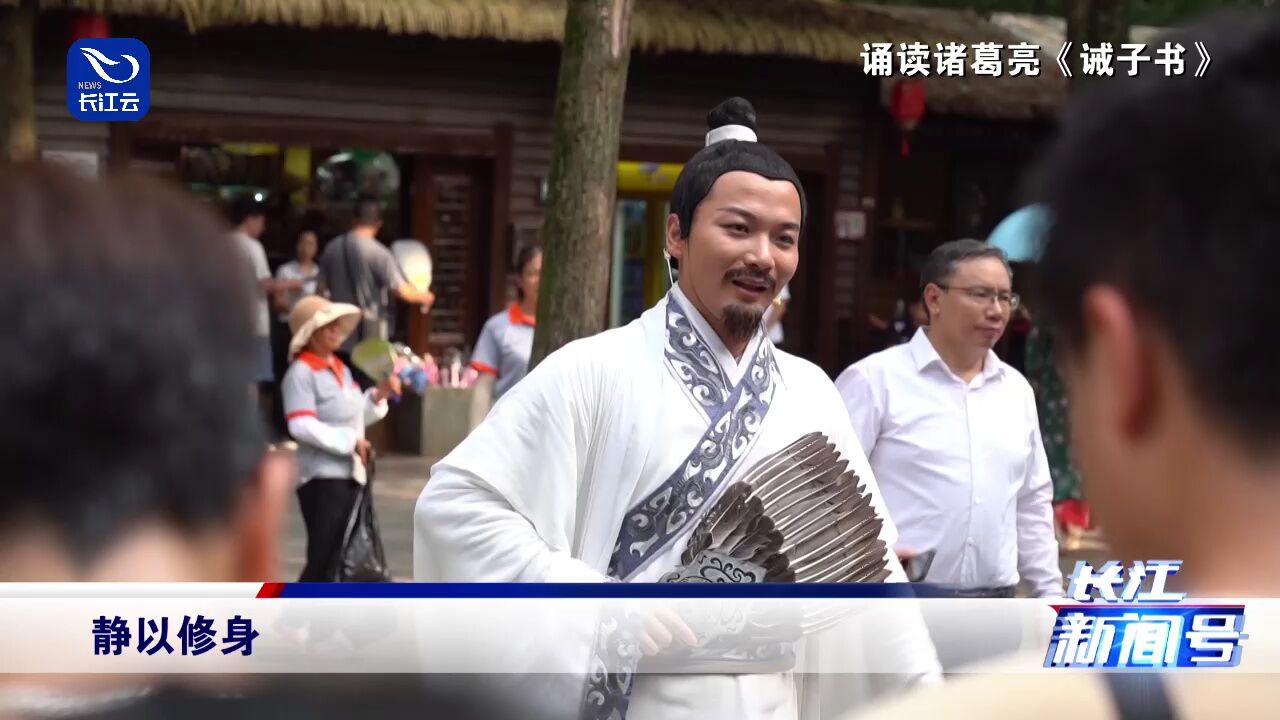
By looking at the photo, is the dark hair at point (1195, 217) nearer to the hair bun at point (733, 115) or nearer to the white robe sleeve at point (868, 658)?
the white robe sleeve at point (868, 658)

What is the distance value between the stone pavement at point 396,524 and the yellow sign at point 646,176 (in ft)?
9.83

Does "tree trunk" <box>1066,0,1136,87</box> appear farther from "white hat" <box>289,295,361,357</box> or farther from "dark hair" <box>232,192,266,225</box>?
"white hat" <box>289,295,361,357</box>

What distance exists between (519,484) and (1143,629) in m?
1.97

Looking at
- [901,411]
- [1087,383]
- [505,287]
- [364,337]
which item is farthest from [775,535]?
[505,287]

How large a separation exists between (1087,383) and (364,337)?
11.2 m

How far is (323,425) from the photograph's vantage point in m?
7.39

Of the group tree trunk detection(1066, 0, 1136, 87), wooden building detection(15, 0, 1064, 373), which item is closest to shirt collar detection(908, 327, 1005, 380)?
wooden building detection(15, 0, 1064, 373)

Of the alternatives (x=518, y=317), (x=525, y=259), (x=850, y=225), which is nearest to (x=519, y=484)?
(x=518, y=317)

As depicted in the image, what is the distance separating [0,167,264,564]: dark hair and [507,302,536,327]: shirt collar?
23.9ft

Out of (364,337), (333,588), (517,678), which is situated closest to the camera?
(517,678)

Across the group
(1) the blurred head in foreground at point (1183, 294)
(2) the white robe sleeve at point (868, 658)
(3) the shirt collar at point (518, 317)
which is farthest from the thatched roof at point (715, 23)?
(1) the blurred head in foreground at point (1183, 294)

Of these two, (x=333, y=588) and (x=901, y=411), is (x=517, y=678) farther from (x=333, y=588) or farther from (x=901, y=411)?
(x=901, y=411)

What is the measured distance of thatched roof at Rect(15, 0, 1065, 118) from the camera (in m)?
11.9

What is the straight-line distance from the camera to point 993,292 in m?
5.55
